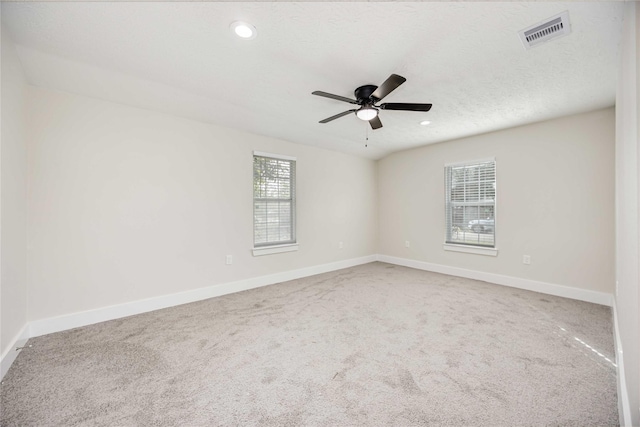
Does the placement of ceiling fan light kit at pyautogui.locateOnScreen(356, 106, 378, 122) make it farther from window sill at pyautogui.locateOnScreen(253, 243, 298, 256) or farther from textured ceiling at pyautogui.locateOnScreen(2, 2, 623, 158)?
window sill at pyautogui.locateOnScreen(253, 243, 298, 256)

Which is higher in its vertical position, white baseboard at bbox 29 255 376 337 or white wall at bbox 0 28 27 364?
white wall at bbox 0 28 27 364

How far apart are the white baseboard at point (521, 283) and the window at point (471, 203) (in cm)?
50

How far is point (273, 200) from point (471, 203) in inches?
138

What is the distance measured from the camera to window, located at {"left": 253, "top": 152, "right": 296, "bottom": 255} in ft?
14.2

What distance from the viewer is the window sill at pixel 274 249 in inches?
167

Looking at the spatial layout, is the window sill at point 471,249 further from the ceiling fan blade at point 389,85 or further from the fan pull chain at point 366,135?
the ceiling fan blade at point 389,85

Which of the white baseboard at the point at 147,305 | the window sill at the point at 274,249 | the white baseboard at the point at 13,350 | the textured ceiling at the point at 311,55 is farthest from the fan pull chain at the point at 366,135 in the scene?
the white baseboard at the point at 13,350

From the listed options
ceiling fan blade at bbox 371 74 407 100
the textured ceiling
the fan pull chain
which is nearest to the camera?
the textured ceiling

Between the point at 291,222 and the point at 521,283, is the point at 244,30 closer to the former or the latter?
the point at 291,222

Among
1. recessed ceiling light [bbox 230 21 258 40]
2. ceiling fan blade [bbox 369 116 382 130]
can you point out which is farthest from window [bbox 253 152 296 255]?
recessed ceiling light [bbox 230 21 258 40]

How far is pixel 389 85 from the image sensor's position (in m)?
2.21

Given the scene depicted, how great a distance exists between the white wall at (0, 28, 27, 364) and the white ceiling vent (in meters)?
3.69

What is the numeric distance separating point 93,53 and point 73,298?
2.40m

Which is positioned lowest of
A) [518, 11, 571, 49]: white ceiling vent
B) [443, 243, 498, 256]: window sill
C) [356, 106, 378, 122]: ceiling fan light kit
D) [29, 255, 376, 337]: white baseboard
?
[29, 255, 376, 337]: white baseboard
